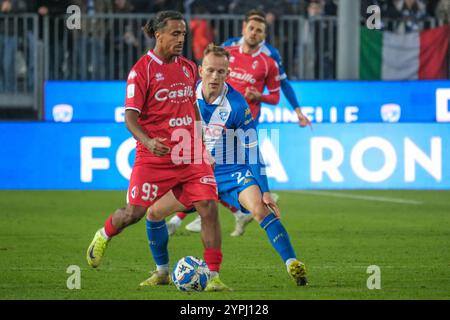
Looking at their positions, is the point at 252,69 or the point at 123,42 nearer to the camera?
the point at 252,69

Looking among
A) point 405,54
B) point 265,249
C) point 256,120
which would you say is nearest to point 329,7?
point 405,54

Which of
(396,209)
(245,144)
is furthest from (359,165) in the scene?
(245,144)

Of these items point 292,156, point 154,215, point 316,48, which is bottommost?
A: point 292,156

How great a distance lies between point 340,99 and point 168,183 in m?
11.8

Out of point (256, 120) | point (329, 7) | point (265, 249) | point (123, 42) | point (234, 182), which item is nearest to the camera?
point (234, 182)

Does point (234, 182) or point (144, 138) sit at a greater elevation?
point (144, 138)

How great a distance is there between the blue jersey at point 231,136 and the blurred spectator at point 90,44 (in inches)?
434

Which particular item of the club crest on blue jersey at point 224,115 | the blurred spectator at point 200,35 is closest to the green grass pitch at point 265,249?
the club crest on blue jersey at point 224,115

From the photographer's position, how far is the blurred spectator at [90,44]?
20297mm

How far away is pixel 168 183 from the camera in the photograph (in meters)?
8.54

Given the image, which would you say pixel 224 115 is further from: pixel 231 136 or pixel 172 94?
pixel 172 94

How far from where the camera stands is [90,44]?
66.9 feet

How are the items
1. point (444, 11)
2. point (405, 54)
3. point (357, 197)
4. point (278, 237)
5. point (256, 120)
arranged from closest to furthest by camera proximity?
1. point (278, 237)
2. point (256, 120)
3. point (357, 197)
4. point (405, 54)
5. point (444, 11)

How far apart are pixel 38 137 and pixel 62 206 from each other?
1.70 metres
